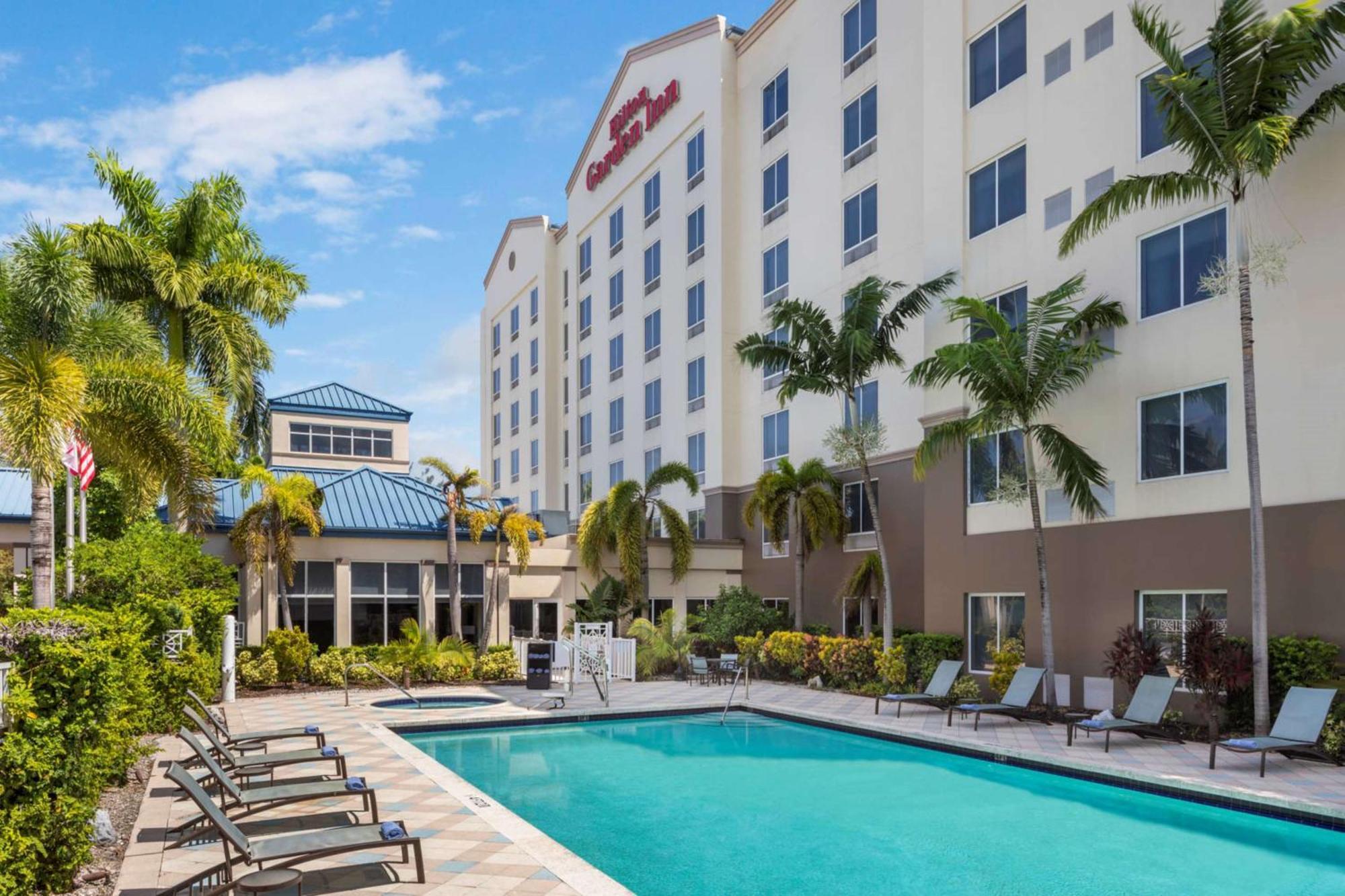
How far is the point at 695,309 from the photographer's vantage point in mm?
33969

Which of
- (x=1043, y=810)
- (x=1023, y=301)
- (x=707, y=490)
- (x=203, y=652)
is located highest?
(x=1023, y=301)

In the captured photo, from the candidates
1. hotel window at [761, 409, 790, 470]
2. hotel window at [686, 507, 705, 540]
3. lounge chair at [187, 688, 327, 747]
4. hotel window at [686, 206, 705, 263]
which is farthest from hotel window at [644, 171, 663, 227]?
lounge chair at [187, 688, 327, 747]

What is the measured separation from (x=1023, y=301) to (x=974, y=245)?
6.21 ft

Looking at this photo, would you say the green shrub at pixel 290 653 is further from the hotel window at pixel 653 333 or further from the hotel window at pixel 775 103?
the hotel window at pixel 775 103

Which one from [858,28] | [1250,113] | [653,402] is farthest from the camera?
[653,402]

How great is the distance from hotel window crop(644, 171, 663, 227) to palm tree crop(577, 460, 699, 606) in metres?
11.5

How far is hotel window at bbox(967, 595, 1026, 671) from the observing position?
19422 mm

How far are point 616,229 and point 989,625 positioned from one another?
2511 cm

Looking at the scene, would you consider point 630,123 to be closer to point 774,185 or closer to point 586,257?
point 586,257

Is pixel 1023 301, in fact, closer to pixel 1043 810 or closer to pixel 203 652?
pixel 1043 810

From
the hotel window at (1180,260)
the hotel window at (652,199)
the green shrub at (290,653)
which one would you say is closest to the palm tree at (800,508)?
the hotel window at (1180,260)

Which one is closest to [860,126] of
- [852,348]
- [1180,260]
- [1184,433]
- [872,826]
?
[852,348]

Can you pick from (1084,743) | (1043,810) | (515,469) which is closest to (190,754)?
(1043,810)

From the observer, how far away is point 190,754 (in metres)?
13.4
